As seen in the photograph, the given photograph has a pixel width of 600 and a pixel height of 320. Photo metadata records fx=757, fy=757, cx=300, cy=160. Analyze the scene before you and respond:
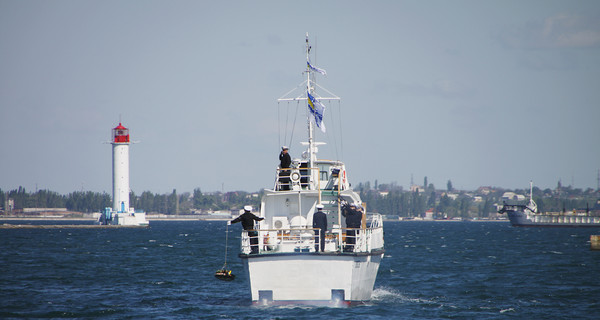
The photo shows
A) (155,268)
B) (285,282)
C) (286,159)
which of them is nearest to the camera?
(285,282)

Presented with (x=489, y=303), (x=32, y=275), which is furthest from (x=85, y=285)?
(x=489, y=303)

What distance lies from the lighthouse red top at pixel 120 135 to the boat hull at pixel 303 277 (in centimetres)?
9779

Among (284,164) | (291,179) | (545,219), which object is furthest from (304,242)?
(545,219)

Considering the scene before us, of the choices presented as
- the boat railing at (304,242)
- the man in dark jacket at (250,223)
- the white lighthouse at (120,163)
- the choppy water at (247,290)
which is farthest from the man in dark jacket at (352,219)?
the white lighthouse at (120,163)

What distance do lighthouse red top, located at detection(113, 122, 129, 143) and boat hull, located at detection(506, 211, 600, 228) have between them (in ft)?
243

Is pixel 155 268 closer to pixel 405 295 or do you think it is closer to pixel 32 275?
pixel 32 275

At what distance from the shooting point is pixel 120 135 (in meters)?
118

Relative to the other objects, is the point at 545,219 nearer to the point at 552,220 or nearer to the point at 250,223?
the point at 552,220

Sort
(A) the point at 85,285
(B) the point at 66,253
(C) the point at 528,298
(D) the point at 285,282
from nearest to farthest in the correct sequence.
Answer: (D) the point at 285,282
(C) the point at 528,298
(A) the point at 85,285
(B) the point at 66,253

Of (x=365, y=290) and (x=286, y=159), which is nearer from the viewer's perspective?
(x=365, y=290)

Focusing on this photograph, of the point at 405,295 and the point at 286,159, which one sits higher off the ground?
the point at 286,159

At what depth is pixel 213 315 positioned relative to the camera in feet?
→ 80.1

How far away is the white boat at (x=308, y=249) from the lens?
2356 centimetres

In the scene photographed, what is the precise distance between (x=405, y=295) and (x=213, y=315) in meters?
9.46
